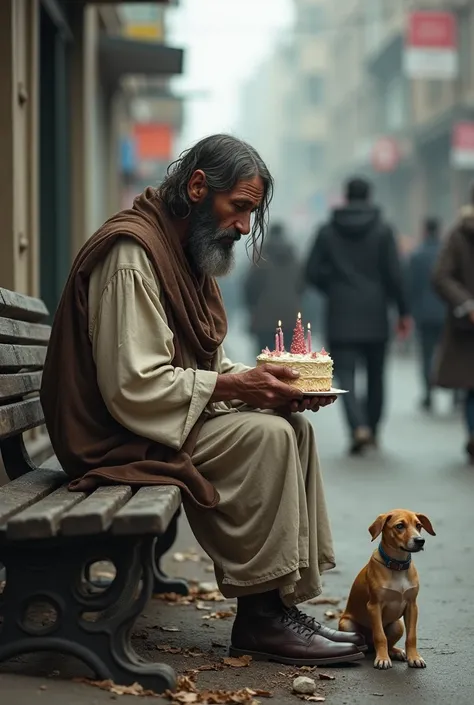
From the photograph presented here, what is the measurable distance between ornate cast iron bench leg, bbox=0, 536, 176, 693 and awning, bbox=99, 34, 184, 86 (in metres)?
10.3

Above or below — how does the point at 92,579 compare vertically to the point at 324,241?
below

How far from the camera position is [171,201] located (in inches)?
206

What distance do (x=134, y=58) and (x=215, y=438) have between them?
1067 cm

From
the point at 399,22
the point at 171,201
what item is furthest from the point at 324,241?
the point at 399,22

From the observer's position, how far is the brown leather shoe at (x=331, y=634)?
5012 millimetres

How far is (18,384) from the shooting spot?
18.0 ft

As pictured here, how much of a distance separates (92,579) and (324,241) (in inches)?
252

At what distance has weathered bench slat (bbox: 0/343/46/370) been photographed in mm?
5328

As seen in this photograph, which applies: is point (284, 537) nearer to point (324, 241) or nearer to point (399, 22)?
point (324, 241)

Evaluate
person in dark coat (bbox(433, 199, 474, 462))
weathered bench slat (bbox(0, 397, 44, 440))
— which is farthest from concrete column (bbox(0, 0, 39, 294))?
person in dark coat (bbox(433, 199, 474, 462))

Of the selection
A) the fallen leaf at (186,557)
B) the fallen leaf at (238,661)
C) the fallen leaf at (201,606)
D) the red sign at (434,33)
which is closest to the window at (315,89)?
the red sign at (434,33)

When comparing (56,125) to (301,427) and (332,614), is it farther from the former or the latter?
(301,427)

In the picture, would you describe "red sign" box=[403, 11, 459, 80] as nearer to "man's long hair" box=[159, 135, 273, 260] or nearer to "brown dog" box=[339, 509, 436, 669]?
"man's long hair" box=[159, 135, 273, 260]

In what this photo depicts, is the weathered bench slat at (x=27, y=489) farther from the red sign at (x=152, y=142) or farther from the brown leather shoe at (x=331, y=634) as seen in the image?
the red sign at (x=152, y=142)
